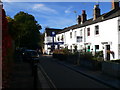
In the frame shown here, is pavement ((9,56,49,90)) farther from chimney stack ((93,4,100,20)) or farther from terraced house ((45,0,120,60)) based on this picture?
chimney stack ((93,4,100,20))

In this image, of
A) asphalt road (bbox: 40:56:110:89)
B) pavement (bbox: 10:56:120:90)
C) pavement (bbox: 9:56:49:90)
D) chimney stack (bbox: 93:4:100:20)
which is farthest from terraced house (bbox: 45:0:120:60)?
pavement (bbox: 9:56:49:90)

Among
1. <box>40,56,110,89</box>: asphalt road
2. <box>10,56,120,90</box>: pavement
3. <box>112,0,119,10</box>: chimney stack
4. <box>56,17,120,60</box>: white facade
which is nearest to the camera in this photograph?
<box>10,56,120,90</box>: pavement

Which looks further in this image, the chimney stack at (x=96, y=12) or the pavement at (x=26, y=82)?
the chimney stack at (x=96, y=12)

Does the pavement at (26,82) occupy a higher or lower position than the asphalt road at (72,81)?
higher

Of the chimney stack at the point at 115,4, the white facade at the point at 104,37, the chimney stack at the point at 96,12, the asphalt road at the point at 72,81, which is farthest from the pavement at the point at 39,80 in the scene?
the chimney stack at the point at 96,12

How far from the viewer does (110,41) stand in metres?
22.2

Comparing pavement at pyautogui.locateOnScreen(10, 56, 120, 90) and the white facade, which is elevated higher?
the white facade

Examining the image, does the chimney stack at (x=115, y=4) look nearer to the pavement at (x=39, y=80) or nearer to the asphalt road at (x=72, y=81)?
the pavement at (x=39, y=80)

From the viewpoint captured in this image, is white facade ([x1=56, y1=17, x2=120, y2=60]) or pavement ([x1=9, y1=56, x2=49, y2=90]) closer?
pavement ([x1=9, y1=56, x2=49, y2=90])

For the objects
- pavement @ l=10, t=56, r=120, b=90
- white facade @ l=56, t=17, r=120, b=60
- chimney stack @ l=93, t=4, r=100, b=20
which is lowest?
pavement @ l=10, t=56, r=120, b=90

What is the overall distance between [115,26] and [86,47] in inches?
319

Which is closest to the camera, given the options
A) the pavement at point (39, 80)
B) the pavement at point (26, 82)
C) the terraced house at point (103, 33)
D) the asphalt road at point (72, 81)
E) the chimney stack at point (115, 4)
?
the pavement at point (26, 82)

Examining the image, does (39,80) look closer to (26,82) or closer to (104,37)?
(26,82)

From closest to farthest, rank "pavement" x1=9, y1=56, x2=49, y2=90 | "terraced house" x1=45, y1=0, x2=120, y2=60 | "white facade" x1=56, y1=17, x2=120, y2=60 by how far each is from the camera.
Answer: "pavement" x1=9, y1=56, x2=49, y2=90, "white facade" x1=56, y1=17, x2=120, y2=60, "terraced house" x1=45, y1=0, x2=120, y2=60
